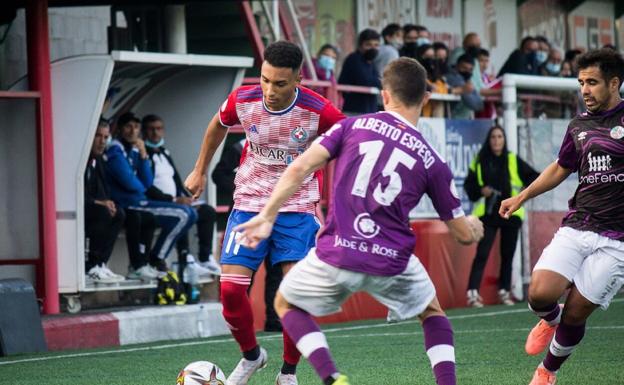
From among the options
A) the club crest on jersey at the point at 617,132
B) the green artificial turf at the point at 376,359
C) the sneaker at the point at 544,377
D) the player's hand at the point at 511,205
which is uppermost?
the club crest on jersey at the point at 617,132

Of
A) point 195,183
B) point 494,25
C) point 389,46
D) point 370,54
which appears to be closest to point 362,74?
point 370,54

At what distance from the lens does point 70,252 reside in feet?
42.3

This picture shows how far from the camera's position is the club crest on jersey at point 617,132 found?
26.4ft

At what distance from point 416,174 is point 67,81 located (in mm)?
6952

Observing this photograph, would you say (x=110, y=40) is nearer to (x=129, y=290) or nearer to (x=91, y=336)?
(x=129, y=290)

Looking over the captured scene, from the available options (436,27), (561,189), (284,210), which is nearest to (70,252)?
(284,210)

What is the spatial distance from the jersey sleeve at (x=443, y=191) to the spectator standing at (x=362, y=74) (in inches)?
351

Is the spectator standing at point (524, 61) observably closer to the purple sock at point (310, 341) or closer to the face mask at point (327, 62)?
the face mask at point (327, 62)

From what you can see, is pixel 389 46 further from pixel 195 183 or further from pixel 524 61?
pixel 195 183

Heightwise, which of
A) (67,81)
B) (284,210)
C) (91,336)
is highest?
(67,81)

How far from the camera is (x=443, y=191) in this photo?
677cm

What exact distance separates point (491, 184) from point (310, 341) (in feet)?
32.2

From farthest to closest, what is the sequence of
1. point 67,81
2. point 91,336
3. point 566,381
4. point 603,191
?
1. point 67,81
2. point 91,336
3. point 566,381
4. point 603,191

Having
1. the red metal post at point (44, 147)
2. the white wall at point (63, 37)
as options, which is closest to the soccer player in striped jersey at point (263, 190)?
the red metal post at point (44, 147)
